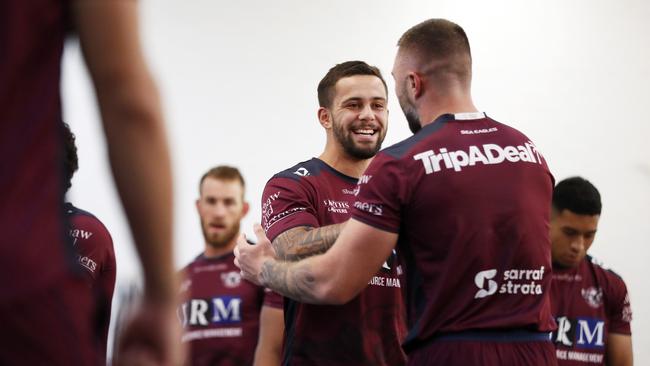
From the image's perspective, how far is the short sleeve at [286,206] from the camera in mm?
2907

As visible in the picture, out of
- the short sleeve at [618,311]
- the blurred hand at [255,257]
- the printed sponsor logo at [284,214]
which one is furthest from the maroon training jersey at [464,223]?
the short sleeve at [618,311]

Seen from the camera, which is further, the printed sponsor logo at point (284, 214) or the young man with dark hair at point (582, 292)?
the young man with dark hair at point (582, 292)

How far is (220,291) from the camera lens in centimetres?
477

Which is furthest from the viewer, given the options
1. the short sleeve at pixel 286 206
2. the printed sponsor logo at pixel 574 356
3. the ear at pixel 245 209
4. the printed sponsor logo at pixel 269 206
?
the ear at pixel 245 209

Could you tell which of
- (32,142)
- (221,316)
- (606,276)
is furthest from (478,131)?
(221,316)

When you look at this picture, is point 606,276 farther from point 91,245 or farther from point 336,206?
point 91,245

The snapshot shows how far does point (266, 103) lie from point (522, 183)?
3504 millimetres

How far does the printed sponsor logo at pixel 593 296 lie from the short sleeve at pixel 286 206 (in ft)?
6.07

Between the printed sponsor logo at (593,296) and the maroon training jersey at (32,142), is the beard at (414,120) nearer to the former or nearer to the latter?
the maroon training jersey at (32,142)

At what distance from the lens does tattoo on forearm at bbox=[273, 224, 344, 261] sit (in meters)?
2.46

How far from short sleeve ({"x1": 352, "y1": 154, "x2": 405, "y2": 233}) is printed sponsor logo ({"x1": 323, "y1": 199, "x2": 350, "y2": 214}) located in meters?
0.88

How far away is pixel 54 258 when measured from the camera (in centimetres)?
83

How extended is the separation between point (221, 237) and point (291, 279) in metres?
2.72

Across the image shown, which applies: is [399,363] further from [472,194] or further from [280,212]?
[472,194]
